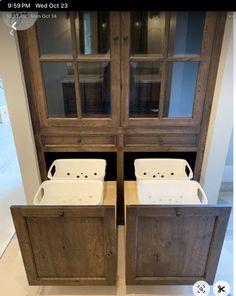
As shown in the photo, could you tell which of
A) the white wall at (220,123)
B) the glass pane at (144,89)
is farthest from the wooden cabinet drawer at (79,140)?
the white wall at (220,123)

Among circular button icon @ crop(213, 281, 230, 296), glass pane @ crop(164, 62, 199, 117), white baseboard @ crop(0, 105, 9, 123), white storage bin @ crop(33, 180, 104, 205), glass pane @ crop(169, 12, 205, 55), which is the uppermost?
glass pane @ crop(169, 12, 205, 55)

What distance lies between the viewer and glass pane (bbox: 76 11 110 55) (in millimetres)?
1224

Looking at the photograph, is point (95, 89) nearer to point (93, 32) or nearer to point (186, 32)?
point (93, 32)

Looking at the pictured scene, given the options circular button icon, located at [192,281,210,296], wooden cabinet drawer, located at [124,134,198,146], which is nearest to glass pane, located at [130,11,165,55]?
wooden cabinet drawer, located at [124,134,198,146]

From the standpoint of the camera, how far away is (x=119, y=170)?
160 cm

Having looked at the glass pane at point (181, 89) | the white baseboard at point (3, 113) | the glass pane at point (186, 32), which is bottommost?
the white baseboard at point (3, 113)

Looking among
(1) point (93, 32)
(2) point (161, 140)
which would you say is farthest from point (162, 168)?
(1) point (93, 32)

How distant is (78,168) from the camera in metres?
1.59

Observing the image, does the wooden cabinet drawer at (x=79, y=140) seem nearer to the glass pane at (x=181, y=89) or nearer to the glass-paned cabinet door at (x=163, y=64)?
the glass-paned cabinet door at (x=163, y=64)

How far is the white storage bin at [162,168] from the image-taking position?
156 centimetres

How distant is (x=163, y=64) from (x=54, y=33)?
2.08 feet

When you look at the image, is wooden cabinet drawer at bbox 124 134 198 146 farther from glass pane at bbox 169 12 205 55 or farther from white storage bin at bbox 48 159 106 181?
glass pane at bbox 169 12 205 55
